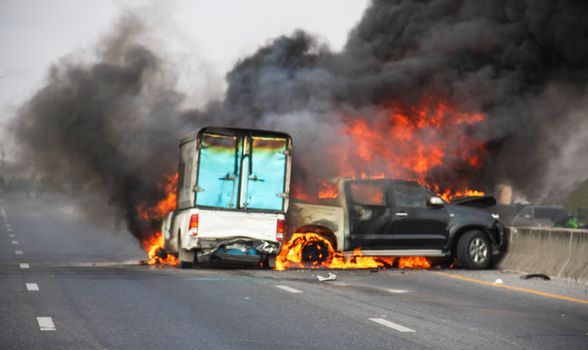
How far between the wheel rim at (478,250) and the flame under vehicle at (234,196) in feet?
11.5

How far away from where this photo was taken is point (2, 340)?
884 centimetres

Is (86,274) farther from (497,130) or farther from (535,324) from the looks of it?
(497,130)

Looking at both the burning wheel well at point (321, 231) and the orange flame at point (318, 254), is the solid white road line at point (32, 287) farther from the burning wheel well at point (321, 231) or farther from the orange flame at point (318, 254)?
the burning wheel well at point (321, 231)

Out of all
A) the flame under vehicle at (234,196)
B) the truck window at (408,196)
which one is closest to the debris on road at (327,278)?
the flame under vehicle at (234,196)

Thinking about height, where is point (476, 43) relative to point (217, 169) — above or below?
above

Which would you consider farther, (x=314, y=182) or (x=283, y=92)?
(x=283, y=92)

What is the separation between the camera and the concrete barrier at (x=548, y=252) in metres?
17.0

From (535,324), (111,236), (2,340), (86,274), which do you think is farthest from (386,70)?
(2,340)

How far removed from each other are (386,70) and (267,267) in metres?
18.8

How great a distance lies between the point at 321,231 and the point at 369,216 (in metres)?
0.91

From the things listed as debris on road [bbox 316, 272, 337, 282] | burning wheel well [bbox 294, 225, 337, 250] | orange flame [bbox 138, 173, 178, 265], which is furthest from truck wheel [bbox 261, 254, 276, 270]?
orange flame [bbox 138, 173, 178, 265]

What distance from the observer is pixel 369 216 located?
18.8 m

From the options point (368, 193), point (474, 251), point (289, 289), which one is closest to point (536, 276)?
point (474, 251)

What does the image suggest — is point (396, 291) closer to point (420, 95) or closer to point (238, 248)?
point (238, 248)
